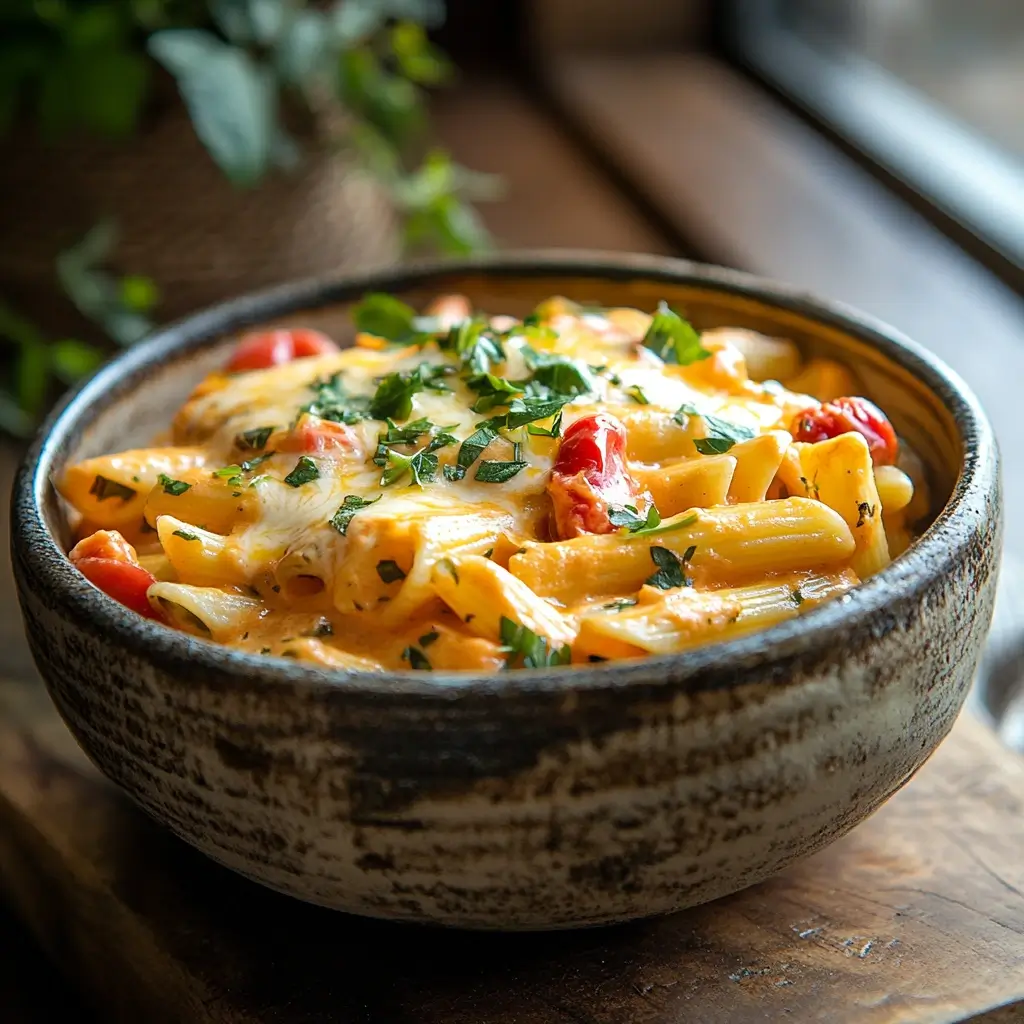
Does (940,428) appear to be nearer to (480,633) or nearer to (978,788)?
(978,788)

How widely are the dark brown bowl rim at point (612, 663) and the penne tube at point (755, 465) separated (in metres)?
0.17

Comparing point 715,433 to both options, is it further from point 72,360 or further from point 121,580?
point 72,360

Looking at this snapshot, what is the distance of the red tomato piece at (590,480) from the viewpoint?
4.17 feet

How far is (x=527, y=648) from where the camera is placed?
1149 mm

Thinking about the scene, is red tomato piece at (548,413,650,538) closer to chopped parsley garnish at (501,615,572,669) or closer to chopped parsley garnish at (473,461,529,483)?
chopped parsley garnish at (473,461,529,483)

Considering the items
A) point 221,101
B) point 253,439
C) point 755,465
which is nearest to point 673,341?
point 755,465

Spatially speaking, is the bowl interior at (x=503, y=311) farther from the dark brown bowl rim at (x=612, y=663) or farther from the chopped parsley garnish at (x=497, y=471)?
the chopped parsley garnish at (x=497, y=471)

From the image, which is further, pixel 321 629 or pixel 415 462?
pixel 415 462

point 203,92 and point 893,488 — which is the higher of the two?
point 893,488

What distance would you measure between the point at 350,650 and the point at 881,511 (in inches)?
21.9

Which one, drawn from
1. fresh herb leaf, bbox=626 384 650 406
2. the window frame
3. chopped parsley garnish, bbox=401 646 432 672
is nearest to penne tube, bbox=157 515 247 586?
chopped parsley garnish, bbox=401 646 432 672

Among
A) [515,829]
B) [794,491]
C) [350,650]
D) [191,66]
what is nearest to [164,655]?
[350,650]

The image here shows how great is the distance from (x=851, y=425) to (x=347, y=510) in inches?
21.3

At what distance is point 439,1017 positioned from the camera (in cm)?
124
